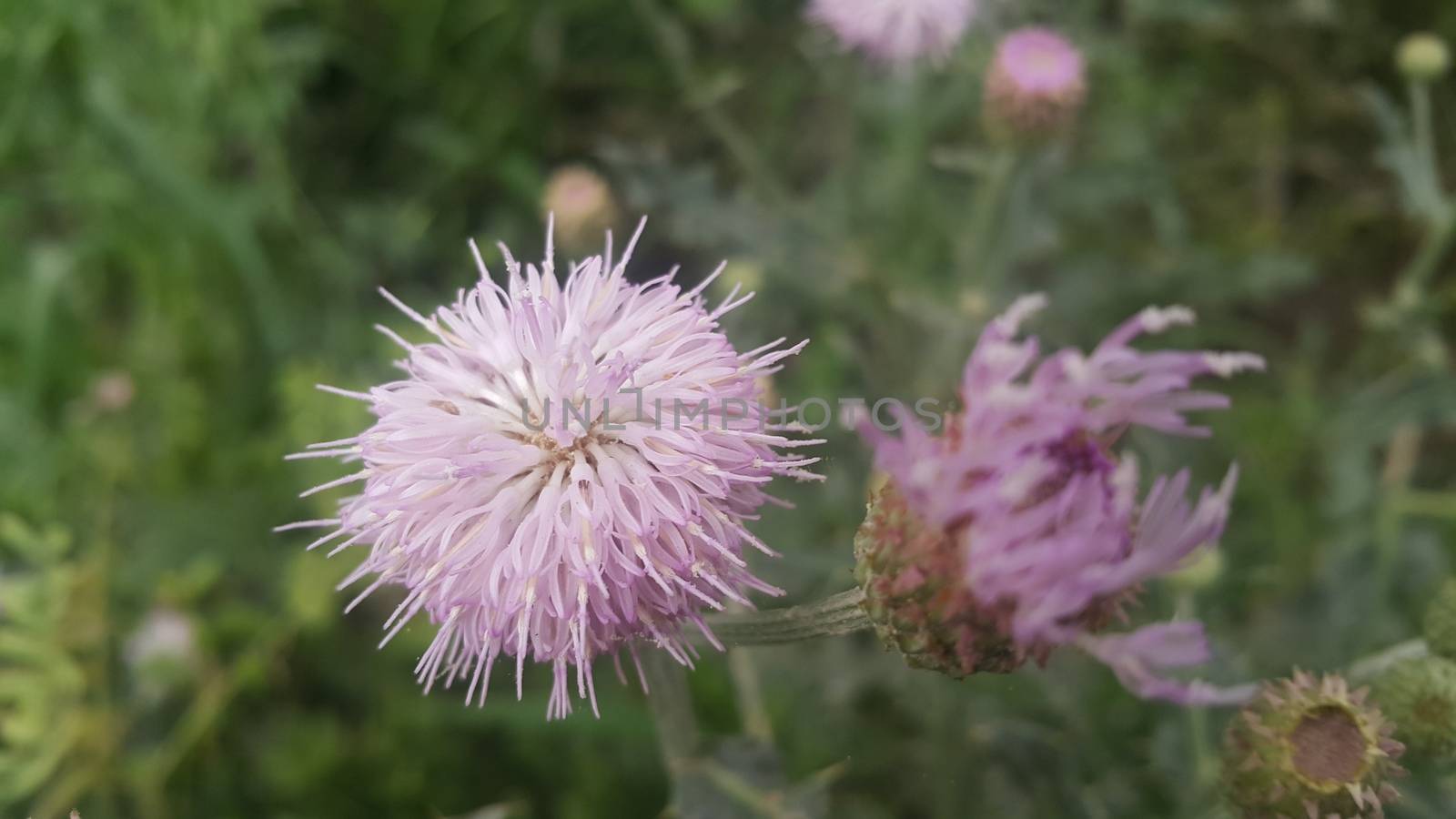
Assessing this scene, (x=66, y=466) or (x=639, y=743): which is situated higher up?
(x=66, y=466)

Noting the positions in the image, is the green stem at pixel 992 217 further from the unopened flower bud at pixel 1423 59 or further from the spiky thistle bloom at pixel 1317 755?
the spiky thistle bloom at pixel 1317 755

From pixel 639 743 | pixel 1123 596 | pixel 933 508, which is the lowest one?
pixel 1123 596

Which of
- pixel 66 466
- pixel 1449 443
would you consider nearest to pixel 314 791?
pixel 66 466

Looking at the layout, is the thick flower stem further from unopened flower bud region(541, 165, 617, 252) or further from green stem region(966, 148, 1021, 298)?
unopened flower bud region(541, 165, 617, 252)

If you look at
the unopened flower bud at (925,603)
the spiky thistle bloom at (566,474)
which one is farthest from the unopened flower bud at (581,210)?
the unopened flower bud at (925,603)

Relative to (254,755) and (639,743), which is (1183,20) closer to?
(639,743)

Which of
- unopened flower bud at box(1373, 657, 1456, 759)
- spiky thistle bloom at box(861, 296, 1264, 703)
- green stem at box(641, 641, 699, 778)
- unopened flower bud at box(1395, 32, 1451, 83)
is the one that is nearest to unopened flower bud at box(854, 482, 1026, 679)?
spiky thistle bloom at box(861, 296, 1264, 703)

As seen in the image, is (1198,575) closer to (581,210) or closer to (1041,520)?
(1041,520)
